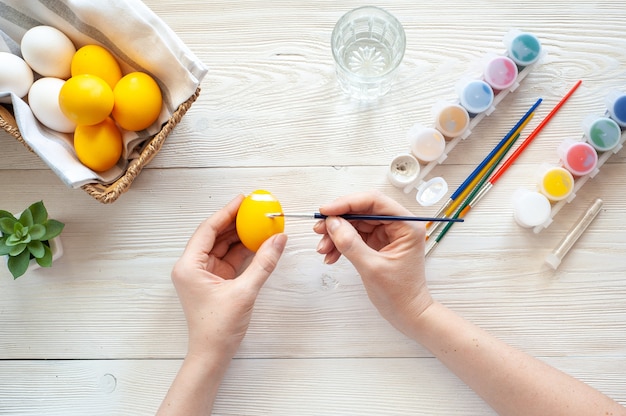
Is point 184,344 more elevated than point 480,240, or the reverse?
point 480,240

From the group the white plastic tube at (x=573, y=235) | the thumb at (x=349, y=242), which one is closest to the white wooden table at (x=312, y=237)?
the white plastic tube at (x=573, y=235)

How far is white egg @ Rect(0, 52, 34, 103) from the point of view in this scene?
69 cm

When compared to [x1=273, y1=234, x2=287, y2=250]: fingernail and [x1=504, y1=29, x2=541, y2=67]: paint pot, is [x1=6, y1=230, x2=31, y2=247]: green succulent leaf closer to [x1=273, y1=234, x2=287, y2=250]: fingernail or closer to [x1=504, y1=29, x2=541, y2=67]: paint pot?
[x1=273, y1=234, x2=287, y2=250]: fingernail

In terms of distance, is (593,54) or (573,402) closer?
(573,402)

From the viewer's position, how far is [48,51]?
27.7 inches

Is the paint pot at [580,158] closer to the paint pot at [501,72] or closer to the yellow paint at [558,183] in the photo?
the yellow paint at [558,183]

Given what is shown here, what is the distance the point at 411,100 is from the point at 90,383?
0.72m

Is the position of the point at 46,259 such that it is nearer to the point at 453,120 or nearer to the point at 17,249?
the point at 17,249

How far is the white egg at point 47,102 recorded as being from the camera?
0.70 metres

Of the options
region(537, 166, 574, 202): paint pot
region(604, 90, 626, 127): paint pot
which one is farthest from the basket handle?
region(604, 90, 626, 127): paint pot

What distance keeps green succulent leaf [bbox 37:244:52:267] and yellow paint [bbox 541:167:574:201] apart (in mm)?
805

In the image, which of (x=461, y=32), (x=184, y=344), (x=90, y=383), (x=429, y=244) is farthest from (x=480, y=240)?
(x=90, y=383)

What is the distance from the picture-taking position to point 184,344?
81 cm

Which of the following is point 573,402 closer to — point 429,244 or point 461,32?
point 429,244
